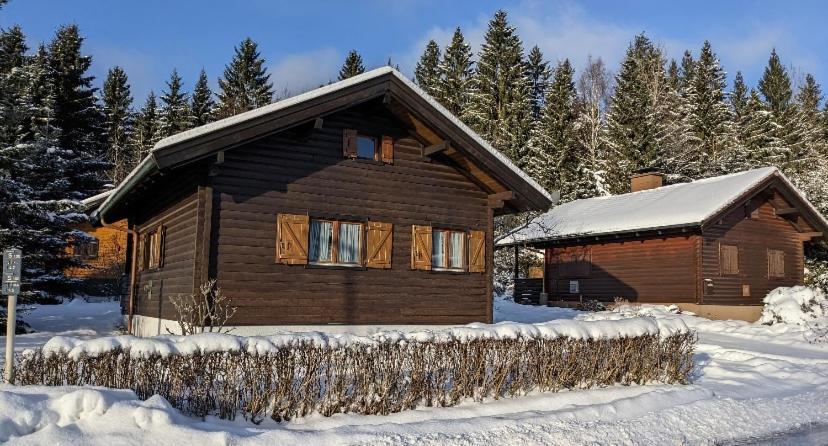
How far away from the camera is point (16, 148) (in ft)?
54.6

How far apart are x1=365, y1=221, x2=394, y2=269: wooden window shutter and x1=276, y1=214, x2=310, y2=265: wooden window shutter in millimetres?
1481

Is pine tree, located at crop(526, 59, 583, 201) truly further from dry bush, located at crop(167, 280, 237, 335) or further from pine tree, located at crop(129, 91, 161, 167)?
dry bush, located at crop(167, 280, 237, 335)

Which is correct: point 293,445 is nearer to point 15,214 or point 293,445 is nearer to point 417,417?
point 417,417

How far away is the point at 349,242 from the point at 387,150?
235cm

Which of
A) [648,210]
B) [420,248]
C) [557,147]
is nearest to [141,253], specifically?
[420,248]

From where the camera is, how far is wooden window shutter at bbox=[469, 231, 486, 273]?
51.7 ft

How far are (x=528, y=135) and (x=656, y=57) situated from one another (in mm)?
12928

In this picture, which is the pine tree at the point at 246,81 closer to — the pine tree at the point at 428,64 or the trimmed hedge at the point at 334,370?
the pine tree at the point at 428,64

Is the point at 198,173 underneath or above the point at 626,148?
underneath

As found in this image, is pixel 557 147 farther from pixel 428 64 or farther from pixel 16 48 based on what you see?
pixel 16 48

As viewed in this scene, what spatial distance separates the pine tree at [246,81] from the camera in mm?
51156

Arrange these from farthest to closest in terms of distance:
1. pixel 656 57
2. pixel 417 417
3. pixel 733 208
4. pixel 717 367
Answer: pixel 656 57 < pixel 733 208 < pixel 717 367 < pixel 417 417

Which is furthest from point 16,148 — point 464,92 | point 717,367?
point 464,92

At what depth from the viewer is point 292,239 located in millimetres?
13250
